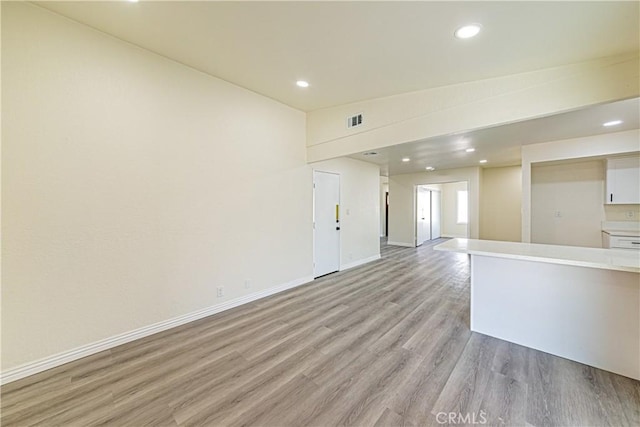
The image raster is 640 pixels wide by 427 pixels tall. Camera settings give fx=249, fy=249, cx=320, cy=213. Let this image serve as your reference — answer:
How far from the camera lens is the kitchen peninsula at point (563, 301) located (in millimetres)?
2098

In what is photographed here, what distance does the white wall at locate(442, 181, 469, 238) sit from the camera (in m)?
10.5

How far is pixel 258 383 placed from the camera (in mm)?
2041

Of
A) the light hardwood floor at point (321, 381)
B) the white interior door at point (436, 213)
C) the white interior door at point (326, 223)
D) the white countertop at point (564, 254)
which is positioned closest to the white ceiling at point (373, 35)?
the white countertop at point (564, 254)

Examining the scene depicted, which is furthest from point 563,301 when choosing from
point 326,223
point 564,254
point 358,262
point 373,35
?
point 358,262

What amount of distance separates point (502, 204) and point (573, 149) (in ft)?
11.8

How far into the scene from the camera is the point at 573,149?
4.44 meters

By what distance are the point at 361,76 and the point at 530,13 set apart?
61.1 inches

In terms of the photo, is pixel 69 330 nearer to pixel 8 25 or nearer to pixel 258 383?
pixel 258 383

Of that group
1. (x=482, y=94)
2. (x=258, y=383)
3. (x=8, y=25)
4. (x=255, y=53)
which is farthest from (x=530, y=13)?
(x=8, y=25)

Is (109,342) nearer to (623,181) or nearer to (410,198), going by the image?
(623,181)

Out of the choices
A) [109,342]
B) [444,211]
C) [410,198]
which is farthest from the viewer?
[444,211]

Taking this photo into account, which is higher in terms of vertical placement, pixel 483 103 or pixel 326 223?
pixel 483 103

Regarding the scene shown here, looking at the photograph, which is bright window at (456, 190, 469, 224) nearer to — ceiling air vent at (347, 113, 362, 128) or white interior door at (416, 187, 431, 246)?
white interior door at (416, 187, 431, 246)

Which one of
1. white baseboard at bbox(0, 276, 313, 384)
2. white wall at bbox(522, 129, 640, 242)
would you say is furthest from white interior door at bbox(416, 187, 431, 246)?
white baseboard at bbox(0, 276, 313, 384)
